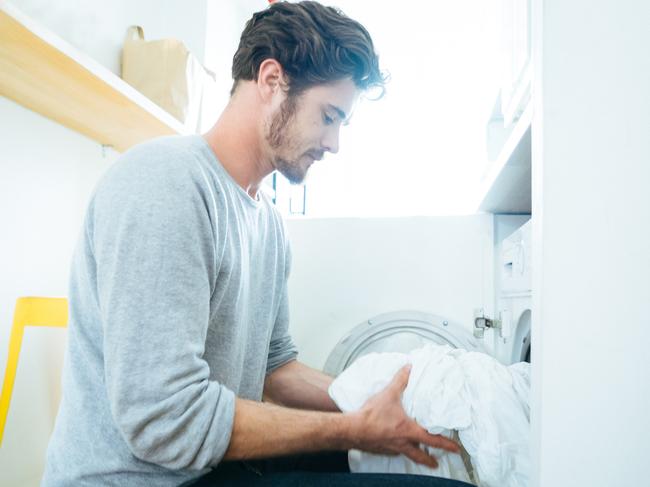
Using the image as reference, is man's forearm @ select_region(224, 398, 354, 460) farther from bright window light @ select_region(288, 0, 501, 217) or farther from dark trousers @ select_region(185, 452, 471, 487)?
bright window light @ select_region(288, 0, 501, 217)

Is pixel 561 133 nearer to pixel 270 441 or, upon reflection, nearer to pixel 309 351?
pixel 270 441

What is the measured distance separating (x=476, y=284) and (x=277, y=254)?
0.95 metres

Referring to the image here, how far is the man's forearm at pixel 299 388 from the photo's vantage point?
1.28m

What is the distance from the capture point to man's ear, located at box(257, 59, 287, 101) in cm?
117

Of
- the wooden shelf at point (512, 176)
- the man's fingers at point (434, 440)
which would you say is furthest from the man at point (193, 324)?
the wooden shelf at point (512, 176)

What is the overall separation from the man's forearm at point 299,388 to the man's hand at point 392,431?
33 cm

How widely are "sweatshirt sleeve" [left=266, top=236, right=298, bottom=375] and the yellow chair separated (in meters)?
0.63

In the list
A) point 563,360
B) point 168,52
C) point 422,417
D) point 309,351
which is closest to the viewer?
point 563,360

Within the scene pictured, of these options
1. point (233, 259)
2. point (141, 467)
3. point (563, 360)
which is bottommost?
point (141, 467)

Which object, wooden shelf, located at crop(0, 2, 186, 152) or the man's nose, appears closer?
wooden shelf, located at crop(0, 2, 186, 152)

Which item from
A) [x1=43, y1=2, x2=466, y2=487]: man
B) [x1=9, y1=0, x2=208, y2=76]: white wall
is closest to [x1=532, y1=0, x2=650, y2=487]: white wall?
[x1=43, y1=2, x2=466, y2=487]: man

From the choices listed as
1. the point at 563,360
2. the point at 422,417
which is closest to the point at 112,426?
the point at 422,417

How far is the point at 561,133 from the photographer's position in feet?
1.83

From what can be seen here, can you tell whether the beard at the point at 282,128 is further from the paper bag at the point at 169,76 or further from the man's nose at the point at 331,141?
the paper bag at the point at 169,76
